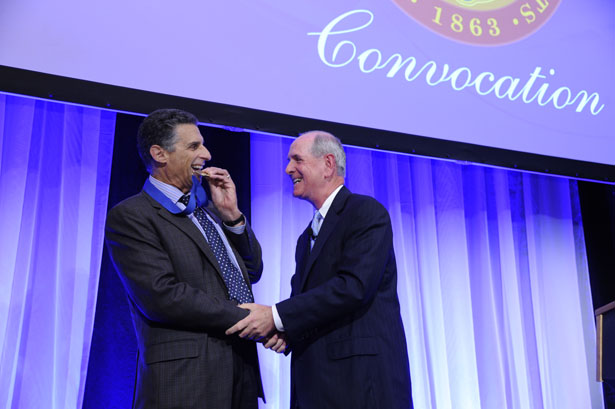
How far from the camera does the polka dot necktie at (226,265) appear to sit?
6.93 feet

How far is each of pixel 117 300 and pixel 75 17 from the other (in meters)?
Answer: 1.27

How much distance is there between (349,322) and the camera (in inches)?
81.7

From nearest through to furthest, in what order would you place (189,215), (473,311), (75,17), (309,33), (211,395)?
1. (211,395)
2. (189,215)
3. (75,17)
4. (309,33)
5. (473,311)

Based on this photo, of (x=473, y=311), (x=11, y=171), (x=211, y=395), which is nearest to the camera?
(x=211, y=395)

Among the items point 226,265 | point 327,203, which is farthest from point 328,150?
point 226,265

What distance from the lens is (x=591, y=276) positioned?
427 centimetres

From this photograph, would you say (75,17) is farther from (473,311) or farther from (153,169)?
(473,311)

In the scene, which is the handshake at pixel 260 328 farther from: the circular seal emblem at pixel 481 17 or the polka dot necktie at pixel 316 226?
the circular seal emblem at pixel 481 17

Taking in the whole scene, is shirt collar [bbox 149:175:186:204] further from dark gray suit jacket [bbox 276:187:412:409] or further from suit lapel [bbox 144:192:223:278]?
dark gray suit jacket [bbox 276:187:412:409]

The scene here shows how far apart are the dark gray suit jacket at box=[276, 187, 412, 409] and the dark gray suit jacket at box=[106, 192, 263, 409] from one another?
0.62 ft

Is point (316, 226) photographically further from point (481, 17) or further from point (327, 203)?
point (481, 17)

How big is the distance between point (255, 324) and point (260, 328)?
0.02 m

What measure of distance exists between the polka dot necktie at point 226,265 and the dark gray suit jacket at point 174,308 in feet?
0.10

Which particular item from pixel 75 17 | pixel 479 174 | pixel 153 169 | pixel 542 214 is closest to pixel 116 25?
pixel 75 17
